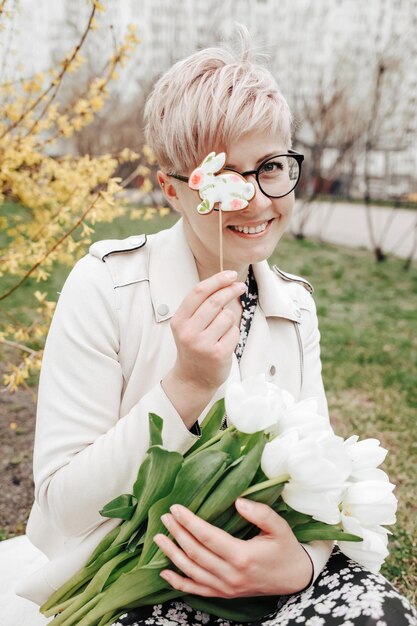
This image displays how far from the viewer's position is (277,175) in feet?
4.82

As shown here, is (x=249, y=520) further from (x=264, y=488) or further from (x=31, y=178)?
(x=31, y=178)

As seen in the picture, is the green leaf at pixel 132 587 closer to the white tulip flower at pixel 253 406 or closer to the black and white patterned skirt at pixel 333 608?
the black and white patterned skirt at pixel 333 608

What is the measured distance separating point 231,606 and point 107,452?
397mm

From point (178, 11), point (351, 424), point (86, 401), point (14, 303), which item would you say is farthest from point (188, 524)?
point (178, 11)

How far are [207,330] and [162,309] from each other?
1.25 ft

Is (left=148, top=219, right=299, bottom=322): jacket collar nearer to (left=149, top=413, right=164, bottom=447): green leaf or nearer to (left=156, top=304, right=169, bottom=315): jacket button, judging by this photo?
(left=156, top=304, right=169, bottom=315): jacket button

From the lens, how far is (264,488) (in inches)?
45.4

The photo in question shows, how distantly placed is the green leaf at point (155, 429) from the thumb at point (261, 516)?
0.19m

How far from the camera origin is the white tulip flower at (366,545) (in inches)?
47.2

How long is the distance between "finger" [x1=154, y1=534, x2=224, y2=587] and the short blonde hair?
0.81 meters

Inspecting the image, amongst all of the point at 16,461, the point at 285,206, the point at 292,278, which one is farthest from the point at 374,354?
the point at 285,206

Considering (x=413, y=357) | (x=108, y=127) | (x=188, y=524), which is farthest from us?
(x=108, y=127)

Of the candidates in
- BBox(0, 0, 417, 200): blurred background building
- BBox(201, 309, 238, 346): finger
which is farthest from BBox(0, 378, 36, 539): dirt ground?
BBox(0, 0, 417, 200): blurred background building

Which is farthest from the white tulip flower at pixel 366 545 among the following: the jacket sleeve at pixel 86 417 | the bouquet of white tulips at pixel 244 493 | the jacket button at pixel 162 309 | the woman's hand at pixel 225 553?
the jacket button at pixel 162 309
